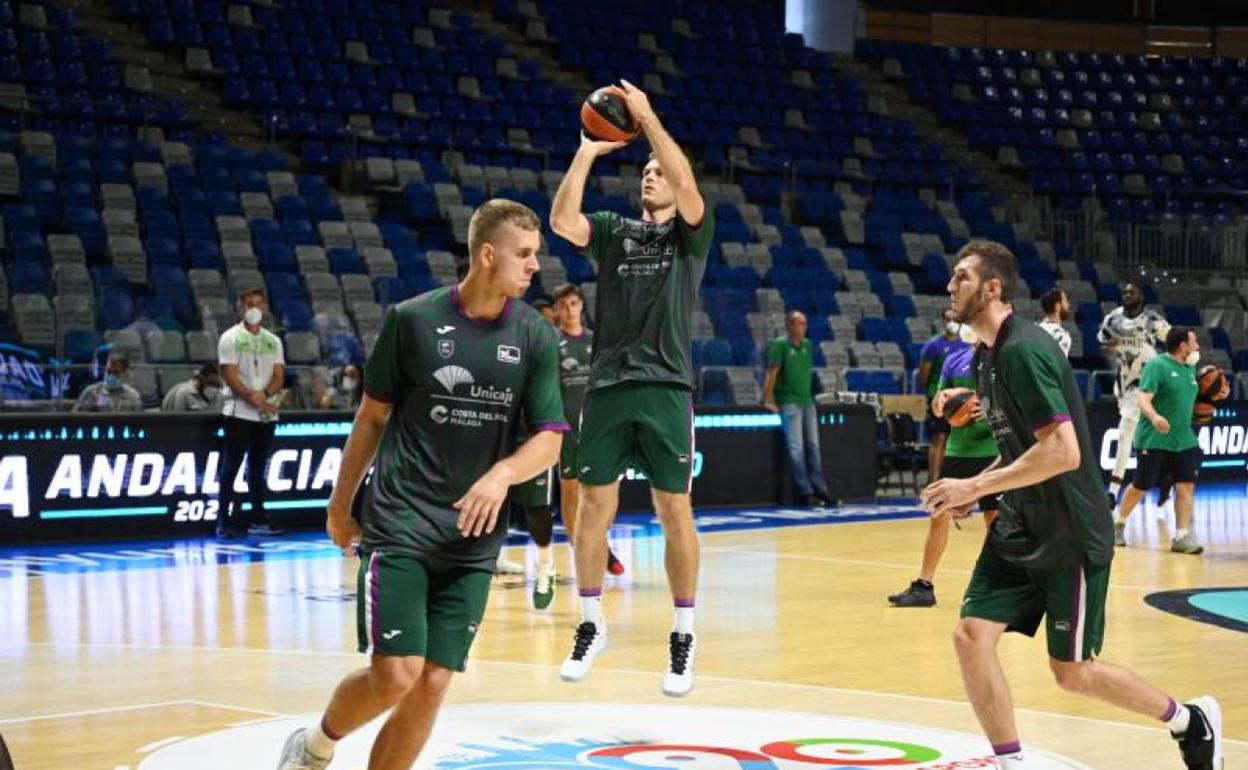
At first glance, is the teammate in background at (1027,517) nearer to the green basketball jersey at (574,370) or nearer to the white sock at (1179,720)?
the white sock at (1179,720)

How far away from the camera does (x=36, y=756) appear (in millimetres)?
7359

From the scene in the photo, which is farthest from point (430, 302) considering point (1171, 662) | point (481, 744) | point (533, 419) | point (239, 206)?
point (239, 206)

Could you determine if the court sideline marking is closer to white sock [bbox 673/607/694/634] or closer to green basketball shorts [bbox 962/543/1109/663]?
white sock [bbox 673/607/694/634]

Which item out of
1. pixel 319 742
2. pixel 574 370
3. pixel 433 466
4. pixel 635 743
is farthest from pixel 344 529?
pixel 574 370

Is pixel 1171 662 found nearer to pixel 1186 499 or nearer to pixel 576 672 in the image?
pixel 576 672

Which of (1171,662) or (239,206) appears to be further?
(239,206)

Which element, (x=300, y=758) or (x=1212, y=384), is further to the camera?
(x=1212, y=384)

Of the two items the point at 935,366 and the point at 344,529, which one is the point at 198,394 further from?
the point at 344,529

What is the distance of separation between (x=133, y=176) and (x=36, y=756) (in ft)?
49.8

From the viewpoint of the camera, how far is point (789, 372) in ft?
65.3

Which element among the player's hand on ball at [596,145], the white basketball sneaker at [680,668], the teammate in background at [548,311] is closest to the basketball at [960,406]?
the white basketball sneaker at [680,668]

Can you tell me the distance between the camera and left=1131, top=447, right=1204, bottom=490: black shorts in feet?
52.5

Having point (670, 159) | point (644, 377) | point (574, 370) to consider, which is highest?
point (670, 159)

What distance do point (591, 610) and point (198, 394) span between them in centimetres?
912
